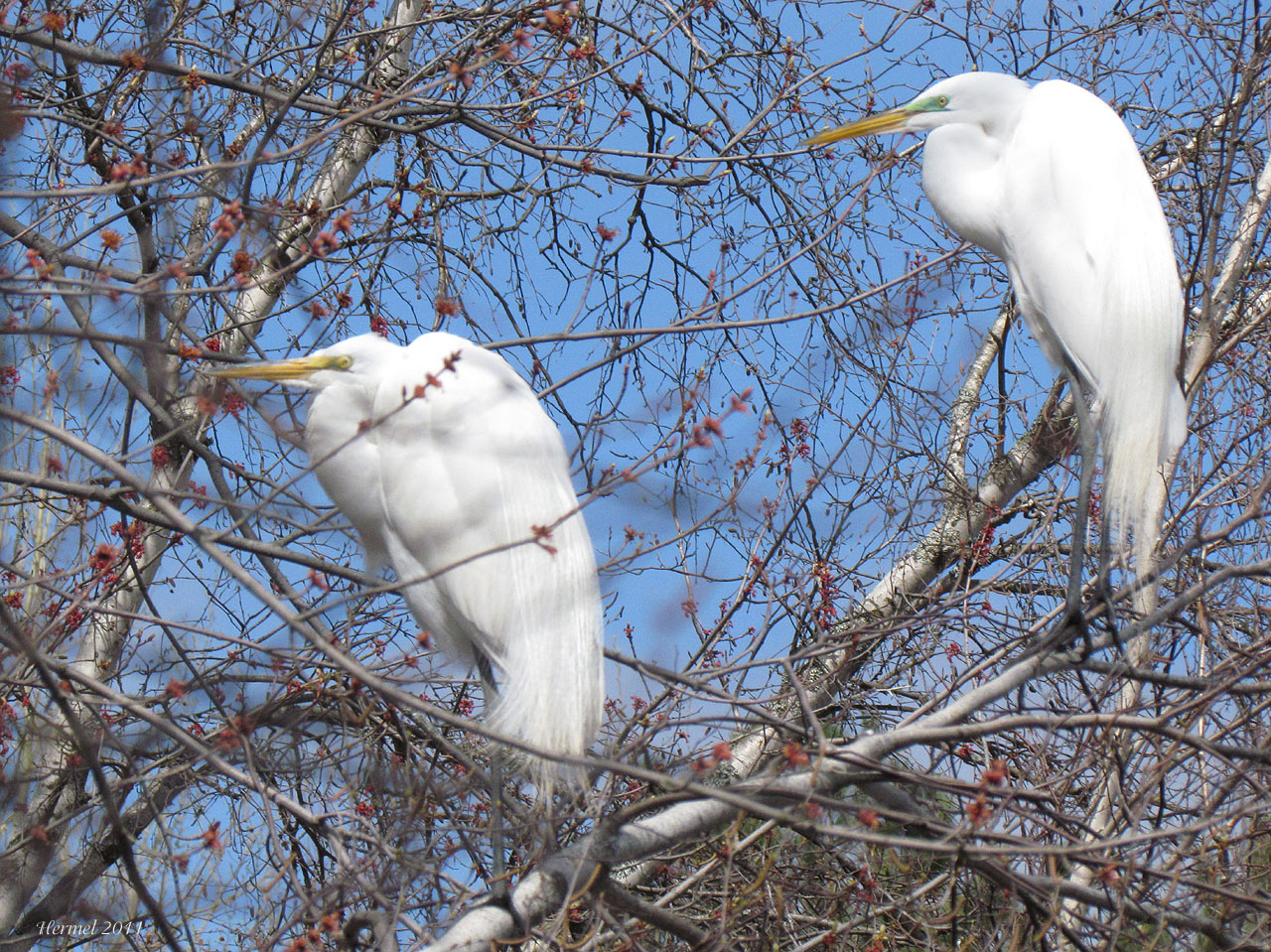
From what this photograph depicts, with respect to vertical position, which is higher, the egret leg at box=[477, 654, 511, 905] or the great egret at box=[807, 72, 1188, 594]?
the great egret at box=[807, 72, 1188, 594]

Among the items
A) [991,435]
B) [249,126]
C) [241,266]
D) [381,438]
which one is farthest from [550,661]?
[991,435]

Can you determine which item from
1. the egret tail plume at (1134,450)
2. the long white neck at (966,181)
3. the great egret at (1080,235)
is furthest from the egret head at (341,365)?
the egret tail plume at (1134,450)

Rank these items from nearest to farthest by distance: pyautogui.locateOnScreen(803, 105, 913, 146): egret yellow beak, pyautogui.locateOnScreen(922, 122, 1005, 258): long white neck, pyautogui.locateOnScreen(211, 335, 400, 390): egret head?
pyautogui.locateOnScreen(211, 335, 400, 390): egret head, pyautogui.locateOnScreen(922, 122, 1005, 258): long white neck, pyautogui.locateOnScreen(803, 105, 913, 146): egret yellow beak

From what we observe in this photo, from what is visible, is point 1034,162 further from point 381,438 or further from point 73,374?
point 73,374

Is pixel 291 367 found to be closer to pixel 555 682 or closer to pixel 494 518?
pixel 494 518

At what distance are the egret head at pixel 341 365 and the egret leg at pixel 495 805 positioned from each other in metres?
0.77

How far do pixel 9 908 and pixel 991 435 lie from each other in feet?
13.8

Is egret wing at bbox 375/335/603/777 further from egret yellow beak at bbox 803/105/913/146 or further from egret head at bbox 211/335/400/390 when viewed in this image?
egret yellow beak at bbox 803/105/913/146

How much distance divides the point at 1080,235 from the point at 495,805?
7.22 feet

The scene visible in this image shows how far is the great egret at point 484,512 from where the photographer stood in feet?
9.11

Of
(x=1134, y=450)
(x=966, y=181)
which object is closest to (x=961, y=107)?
(x=966, y=181)

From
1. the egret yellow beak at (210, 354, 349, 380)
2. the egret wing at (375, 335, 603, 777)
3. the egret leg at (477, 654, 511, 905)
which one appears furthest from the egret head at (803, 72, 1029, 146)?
the egret leg at (477, 654, 511, 905)

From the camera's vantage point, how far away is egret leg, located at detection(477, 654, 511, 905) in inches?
93.6

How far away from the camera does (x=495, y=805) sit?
2729 millimetres
